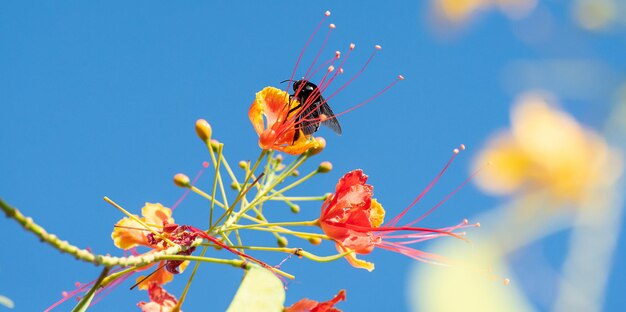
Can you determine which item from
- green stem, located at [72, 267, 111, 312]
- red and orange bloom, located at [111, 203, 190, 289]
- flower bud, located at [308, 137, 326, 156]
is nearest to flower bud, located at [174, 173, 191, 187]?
red and orange bloom, located at [111, 203, 190, 289]

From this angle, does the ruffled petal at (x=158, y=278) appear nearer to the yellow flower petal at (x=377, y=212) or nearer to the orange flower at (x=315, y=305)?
the orange flower at (x=315, y=305)

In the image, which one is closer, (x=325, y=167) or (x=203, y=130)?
(x=203, y=130)

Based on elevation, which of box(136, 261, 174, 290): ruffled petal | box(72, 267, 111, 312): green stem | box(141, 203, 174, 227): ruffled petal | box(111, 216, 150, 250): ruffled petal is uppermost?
box(141, 203, 174, 227): ruffled petal

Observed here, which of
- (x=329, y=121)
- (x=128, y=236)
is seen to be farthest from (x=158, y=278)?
(x=329, y=121)

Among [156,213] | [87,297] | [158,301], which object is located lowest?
[87,297]

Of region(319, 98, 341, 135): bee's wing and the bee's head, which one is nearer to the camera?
the bee's head

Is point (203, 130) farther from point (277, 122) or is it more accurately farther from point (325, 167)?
point (325, 167)

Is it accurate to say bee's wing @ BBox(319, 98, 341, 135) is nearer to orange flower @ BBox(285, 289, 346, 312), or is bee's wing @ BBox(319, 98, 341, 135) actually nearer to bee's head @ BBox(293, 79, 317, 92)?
bee's head @ BBox(293, 79, 317, 92)
